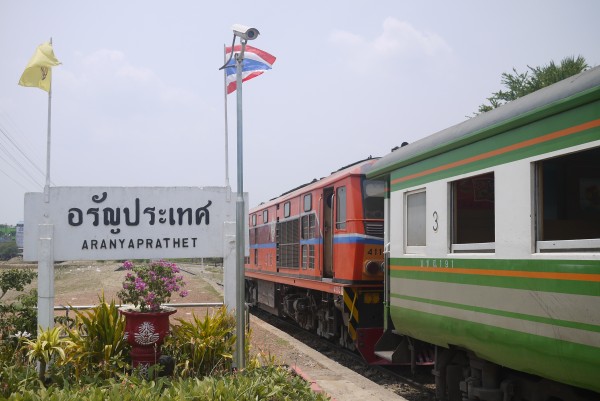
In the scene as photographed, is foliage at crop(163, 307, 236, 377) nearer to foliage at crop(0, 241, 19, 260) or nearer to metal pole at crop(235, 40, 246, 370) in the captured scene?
metal pole at crop(235, 40, 246, 370)

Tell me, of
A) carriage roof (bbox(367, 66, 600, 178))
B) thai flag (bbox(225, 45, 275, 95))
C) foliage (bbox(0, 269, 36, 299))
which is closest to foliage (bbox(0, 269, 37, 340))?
foliage (bbox(0, 269, 36, 299))

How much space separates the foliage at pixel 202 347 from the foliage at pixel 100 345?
592 mm

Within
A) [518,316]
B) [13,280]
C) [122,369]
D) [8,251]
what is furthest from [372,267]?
[8,251]

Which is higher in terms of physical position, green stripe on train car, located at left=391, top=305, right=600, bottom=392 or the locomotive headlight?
the locomotive headlight

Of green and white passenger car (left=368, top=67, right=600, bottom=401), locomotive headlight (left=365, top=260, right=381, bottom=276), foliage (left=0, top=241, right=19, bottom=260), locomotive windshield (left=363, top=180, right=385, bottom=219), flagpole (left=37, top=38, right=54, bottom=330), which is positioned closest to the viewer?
green and white passenger car (left=368, top=67, right=600, bottom=401)

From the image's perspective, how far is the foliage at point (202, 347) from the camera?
7.87m

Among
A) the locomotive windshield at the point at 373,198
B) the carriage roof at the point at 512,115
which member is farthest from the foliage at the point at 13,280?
the carriage roof at the point at 512,115

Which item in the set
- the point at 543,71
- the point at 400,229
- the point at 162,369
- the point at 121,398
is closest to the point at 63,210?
the point at 162,369

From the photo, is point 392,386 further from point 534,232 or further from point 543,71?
point 543,71

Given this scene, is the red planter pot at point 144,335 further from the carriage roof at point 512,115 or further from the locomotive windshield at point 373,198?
the locomotive windshield at point 373,198

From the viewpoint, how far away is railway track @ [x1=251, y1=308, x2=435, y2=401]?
9212 mm

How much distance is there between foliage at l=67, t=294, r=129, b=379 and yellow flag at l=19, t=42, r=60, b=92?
11.0 ft

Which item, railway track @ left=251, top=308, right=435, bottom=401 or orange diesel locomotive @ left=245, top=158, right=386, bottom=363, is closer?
railway track @ left=251, top=308, right=435, bottom=401

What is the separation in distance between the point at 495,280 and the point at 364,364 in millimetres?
5800
